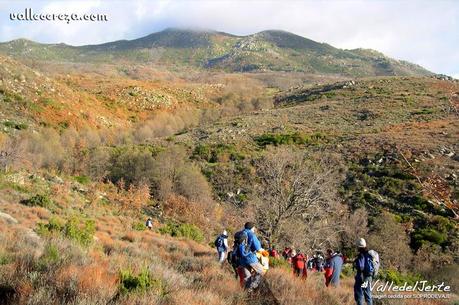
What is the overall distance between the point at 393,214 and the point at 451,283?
8.85 m

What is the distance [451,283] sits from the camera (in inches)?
696

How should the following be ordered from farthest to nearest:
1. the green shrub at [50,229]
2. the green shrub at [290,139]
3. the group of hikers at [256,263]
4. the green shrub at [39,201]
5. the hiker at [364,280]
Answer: the green shrub at [290,139]
the green shrub at [39,201]
the green shrub at [50,229]
the hiker at [364,280]
the group of hikers at [256,263]

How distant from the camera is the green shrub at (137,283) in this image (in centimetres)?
531

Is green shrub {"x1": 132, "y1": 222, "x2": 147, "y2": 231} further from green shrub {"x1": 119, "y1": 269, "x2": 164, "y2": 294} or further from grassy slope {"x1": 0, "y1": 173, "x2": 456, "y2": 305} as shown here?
green shrub {"x1": 119, "y1": 269, "x2": 164, "y2": 294}

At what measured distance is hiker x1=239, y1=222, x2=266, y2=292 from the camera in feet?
24.9

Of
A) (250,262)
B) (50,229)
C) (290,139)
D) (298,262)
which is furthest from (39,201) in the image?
(290,139)

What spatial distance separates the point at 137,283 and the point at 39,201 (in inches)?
606

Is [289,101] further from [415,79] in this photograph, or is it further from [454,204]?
[454,204]

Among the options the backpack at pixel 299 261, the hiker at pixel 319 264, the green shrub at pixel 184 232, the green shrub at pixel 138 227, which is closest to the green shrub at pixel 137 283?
the backpack at pixel 299 261

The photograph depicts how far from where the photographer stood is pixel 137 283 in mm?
5496

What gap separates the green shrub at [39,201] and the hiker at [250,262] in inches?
542

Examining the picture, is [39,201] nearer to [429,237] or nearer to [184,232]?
[184,232]

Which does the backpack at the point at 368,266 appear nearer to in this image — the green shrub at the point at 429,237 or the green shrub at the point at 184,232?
the green shrub at the point at 184,232

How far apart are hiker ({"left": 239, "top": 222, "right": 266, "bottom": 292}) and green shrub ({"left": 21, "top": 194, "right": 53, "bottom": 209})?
1377 centimetres
